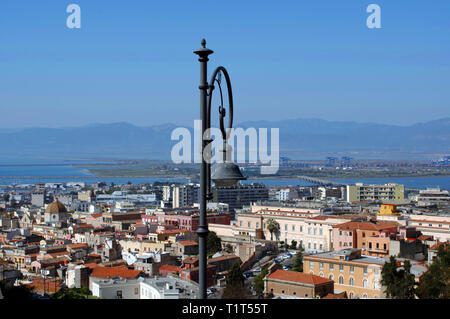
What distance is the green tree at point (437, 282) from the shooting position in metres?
11.1

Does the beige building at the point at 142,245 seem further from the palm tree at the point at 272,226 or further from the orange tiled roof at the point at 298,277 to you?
the orange tiled roof at the point at 298,277

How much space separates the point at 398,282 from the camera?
41.4 ft

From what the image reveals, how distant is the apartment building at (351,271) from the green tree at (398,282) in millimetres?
1164

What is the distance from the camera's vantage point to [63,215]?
1474 inches

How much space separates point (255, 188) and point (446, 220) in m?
28.4

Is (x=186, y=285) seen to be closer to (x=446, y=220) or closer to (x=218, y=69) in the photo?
(x=218, y=69)

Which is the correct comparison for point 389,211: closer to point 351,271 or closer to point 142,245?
point 142,245

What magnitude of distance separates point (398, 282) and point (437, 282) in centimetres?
123

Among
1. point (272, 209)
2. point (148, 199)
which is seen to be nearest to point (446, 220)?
point (272, 209)

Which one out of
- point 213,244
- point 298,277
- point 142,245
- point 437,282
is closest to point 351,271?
point 298,277

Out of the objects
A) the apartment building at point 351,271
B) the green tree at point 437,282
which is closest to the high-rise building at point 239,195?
the apartment building at point 351,271

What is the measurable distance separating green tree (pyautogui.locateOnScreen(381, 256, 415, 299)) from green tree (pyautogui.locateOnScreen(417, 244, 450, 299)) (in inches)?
7.3

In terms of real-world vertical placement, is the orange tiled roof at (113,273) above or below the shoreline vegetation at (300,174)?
above

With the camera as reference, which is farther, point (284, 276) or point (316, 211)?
point (316, 211)
